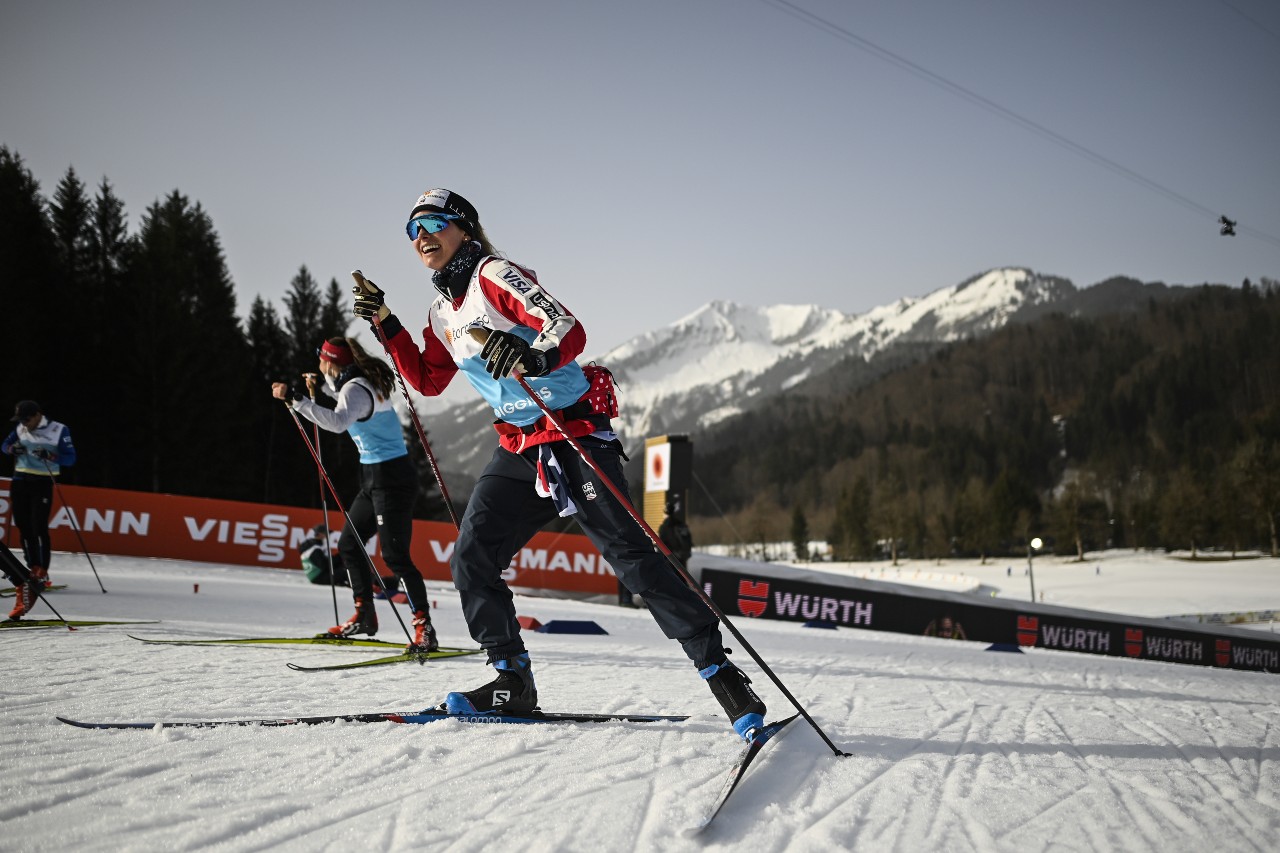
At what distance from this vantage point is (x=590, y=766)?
254 centimetres

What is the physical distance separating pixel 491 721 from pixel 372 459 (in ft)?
10.1

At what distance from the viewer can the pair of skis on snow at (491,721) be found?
8.28ft

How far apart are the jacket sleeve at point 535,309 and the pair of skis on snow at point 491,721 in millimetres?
1381

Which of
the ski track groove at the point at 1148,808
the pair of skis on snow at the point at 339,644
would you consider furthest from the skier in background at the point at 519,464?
the pair of skis on snow at the point at 339,644

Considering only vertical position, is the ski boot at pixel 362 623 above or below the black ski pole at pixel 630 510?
below

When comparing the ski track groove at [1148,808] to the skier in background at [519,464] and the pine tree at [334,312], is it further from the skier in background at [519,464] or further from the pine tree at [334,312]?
the pine tree at [334,312]

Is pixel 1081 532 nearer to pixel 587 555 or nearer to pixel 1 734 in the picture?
pixel 587 555

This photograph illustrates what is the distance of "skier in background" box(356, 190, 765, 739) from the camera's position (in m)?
2.91

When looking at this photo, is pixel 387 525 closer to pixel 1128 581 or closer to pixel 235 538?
pixel 235 538

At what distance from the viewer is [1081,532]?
91062 millimetres

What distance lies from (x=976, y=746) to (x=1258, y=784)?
89 centimetres

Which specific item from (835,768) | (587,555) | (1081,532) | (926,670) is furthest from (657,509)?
(1081,532)

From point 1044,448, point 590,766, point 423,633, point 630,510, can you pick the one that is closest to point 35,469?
point 423,633

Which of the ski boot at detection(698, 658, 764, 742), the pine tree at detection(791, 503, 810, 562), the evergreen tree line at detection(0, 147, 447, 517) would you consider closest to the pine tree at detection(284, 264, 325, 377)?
the evergreen tree line at detection(0, 147, 447, 517)
